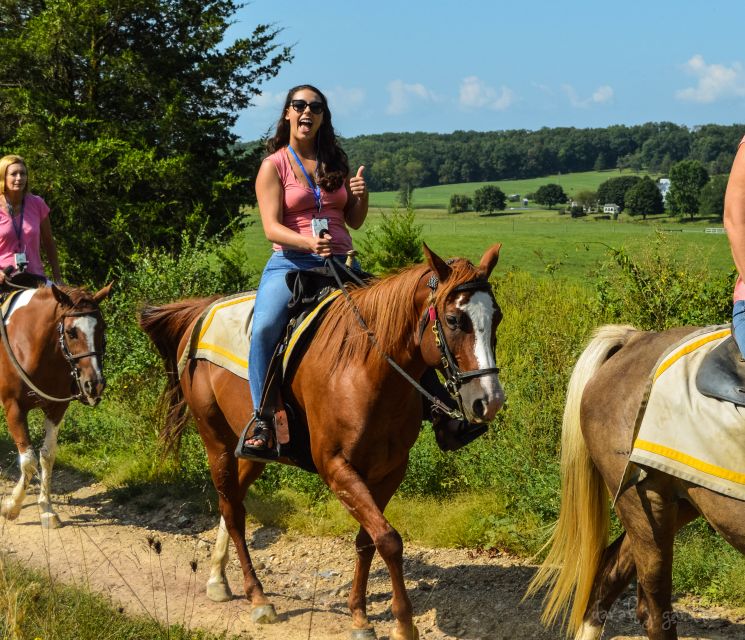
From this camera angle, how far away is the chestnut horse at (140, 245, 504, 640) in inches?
166

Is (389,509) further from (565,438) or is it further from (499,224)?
(499,224)

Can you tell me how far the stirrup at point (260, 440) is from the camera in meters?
5.29

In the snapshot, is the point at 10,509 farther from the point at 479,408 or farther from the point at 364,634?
the point at 479,408

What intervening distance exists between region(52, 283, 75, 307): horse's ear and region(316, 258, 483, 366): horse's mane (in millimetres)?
3622

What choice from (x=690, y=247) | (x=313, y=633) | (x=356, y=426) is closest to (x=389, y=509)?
(x=313, y=633)

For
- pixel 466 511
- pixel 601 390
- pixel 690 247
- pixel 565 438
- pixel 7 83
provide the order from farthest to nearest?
1. pixel 7 83
2. pixel 690 247
3. pixel 466 511
4. pixel 565 438
5. pixel 601 390

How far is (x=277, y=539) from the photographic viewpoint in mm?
Result: 7402

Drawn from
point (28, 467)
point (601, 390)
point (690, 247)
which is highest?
point (690, 247)

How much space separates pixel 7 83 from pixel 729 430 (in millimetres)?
15034

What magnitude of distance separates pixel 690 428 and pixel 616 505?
68 cm

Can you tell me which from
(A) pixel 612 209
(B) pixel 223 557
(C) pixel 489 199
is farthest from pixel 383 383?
(C) pixel 489 199

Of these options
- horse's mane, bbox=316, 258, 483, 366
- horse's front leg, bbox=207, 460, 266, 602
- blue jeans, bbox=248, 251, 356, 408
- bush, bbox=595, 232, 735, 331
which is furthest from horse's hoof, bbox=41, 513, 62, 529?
bush, bbox=595, 232, 735, 331

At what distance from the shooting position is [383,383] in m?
4.77

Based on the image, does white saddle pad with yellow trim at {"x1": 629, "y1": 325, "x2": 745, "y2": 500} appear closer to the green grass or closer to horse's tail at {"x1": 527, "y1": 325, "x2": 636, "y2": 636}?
horse's tail at {"x1": 527, "y1": 325, "x2": 636, "y2": 636}
